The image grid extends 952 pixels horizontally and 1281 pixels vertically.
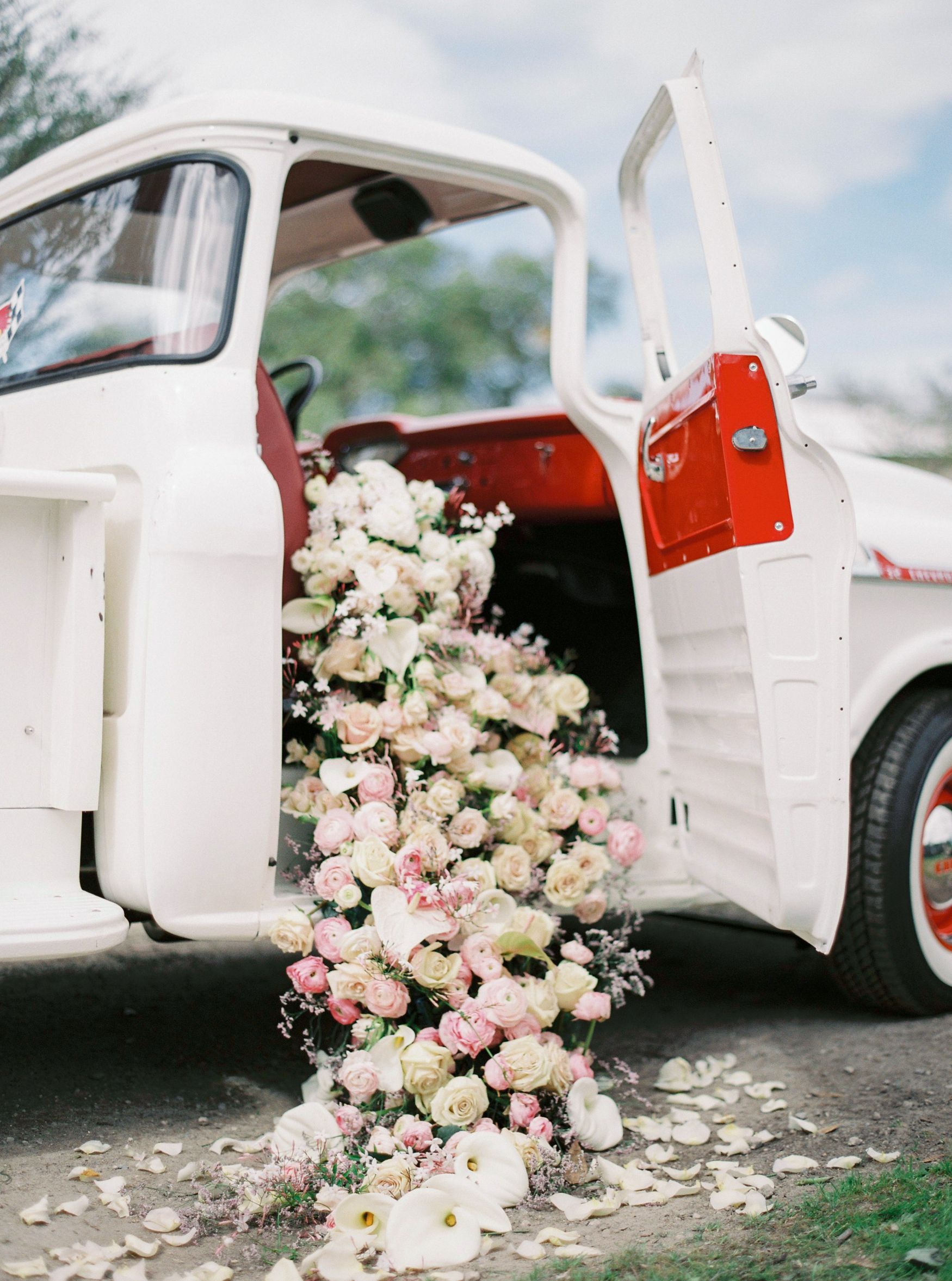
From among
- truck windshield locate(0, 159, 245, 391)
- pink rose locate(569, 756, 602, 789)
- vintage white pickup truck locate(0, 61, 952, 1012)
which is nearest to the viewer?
vintage white pickup truck locate(0, 61, 952, 1012)

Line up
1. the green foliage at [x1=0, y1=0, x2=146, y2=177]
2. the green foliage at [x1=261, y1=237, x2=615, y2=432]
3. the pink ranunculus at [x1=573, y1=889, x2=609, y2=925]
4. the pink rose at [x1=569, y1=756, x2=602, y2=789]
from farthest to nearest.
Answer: the green foliage at [x1=261, y1=237, x2=615, y2=432]
the green foliage at [x1=0, y1=0, x2=146, y2=177]
the pink rose at [x1=569, y1=756, x2=602, y2=789]
the pink ranunculus at [x1=573, y1=889, x2=609, y2=925]

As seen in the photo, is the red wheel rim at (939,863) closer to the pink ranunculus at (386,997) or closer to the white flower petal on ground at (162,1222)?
the pink ranunculus at (386,997)

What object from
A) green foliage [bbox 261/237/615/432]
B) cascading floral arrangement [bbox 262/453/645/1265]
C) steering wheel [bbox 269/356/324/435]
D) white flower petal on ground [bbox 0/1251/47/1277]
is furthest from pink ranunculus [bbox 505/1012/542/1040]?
green foliage [bbox 261/237/615/432]

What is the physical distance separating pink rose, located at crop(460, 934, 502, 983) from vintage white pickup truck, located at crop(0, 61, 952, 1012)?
1.33 feet

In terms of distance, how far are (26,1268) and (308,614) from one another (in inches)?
52.8

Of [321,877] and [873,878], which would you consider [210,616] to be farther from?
[873,878]

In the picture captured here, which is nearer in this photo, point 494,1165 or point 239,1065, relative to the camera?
point 494,1165

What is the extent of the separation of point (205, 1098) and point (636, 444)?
6.08ft

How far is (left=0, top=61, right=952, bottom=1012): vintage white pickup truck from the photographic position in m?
2.29

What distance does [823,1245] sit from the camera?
6.59 ft

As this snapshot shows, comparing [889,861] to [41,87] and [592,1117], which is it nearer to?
[592,1117]

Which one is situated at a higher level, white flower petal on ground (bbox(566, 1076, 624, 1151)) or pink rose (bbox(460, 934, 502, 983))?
pink rose (bbox(460, 934, 502, 983))

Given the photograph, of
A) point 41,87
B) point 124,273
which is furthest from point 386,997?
point 41,87

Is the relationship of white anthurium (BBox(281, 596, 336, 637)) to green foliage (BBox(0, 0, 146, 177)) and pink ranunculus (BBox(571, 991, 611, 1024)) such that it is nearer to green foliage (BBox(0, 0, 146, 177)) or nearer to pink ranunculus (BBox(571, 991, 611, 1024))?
pink ranunculus (BBox(571, 991, 611, 1024))
